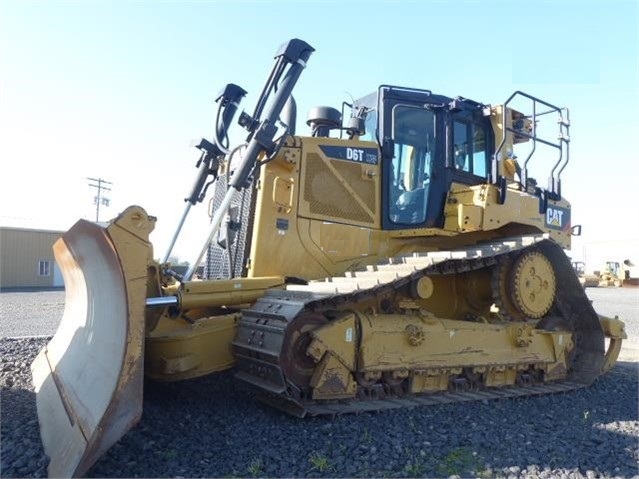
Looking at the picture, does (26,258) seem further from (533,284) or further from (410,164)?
(533,284)

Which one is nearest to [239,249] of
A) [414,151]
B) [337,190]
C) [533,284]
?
[337,190]

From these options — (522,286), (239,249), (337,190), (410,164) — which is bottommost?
(522,286)

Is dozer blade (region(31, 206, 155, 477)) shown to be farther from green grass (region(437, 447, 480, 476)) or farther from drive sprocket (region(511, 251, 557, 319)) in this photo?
drive sprocket (region(511, 251, 557, 319))

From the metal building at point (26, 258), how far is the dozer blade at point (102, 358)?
3113 centimetres

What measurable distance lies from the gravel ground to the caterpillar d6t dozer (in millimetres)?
196

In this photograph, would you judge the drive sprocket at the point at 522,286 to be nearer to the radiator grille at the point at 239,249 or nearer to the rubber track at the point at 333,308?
the rubber track at the point at 333,308

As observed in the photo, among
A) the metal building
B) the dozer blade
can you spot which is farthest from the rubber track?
the metal building

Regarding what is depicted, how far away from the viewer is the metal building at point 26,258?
106ft

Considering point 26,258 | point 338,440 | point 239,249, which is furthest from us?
point 26,258

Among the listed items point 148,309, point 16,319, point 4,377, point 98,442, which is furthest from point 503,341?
point 16,319

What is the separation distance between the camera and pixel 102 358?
4.04 metres

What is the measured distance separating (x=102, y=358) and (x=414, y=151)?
4133mm

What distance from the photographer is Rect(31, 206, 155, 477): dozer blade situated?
11.3 feet

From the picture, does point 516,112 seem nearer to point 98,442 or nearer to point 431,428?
point 431,428
